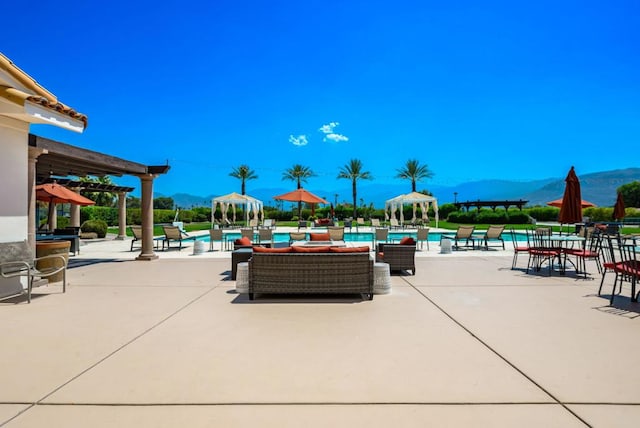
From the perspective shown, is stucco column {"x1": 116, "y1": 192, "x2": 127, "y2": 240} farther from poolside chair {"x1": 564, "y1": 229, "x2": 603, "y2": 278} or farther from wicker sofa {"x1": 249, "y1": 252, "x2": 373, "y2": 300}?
poolside chair {"x1": 564, "y1": 229, "x2": 603, "y2": 278}

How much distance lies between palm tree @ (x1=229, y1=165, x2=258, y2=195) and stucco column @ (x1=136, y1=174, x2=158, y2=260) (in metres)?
37.4

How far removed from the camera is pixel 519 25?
2341cm

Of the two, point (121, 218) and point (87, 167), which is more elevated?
point (87, 167)

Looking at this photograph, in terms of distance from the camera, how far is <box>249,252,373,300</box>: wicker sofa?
6059mm

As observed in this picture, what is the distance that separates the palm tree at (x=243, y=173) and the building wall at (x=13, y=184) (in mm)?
42860

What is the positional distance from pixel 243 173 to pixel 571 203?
144 feet

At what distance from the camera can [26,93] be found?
21.9ft

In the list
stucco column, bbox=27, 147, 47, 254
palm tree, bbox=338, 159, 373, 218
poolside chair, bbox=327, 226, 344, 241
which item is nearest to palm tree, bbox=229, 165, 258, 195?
palm tree, bbox=338, 159, 373, 218

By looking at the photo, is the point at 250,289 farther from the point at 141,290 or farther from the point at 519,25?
the point at 519,25

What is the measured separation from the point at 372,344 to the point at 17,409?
9.26 ft

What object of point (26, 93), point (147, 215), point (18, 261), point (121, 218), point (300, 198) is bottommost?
point (18, 261)

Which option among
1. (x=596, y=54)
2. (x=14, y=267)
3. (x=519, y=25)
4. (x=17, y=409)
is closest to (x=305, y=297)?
(x=17, y=409)

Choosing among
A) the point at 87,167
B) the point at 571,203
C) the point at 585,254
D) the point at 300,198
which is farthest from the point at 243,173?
the point at 585,254

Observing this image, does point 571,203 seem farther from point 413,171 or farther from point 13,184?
point 413,171
